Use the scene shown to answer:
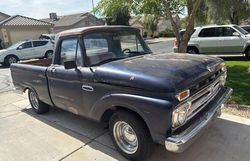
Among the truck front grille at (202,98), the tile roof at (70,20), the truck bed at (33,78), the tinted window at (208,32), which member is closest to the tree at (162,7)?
the truck bed at (33,78)

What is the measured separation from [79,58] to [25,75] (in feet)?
7.41

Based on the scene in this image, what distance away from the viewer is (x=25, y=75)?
591cm

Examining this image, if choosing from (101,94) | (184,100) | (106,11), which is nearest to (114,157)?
(101,94)

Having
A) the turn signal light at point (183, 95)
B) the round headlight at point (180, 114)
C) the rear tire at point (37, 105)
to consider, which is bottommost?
the rear tire at point (37, 105)

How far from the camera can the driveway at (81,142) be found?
3.80 metres

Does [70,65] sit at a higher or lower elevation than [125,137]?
higher

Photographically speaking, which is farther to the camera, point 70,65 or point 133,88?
point 70,65

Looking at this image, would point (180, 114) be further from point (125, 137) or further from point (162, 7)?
point (162, 7)

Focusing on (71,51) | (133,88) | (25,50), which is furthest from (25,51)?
(133,88)

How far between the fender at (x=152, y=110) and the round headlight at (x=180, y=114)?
0.09 meters

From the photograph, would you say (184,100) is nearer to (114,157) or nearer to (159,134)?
(159,134)

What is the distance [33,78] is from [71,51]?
62.0 inches

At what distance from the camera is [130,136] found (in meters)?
3.75

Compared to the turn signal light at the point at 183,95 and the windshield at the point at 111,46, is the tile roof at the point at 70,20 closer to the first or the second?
the windshield at the point at 111,46
